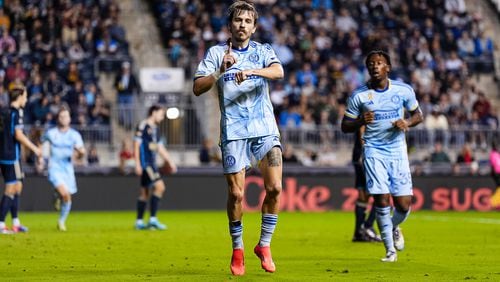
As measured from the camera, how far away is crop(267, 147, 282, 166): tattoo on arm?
11828 millimetres

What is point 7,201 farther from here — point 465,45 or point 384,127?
point 465,45

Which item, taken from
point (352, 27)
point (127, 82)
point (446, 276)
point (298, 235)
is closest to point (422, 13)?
point (352, 27)

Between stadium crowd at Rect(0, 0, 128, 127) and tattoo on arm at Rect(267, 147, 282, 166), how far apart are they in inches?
753

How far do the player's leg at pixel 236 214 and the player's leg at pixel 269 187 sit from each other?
23 cm

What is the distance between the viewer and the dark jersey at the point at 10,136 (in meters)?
19.8

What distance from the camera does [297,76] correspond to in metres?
35.1

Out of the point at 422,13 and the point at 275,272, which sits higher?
the point at 422,13

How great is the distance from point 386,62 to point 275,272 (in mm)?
3377

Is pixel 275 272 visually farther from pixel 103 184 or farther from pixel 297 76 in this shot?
pixel 297 76

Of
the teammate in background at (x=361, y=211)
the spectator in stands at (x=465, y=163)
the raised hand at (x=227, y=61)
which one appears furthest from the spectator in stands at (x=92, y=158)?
the raised hand at (x=227, y=61)

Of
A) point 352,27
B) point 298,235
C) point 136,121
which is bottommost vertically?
point 298,235

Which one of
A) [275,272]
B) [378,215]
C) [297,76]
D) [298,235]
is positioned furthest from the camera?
[297,76]

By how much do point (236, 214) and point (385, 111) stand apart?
3.16m

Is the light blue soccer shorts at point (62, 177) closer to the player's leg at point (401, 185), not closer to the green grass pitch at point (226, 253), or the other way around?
the green grass pitch at point (226, 253)
